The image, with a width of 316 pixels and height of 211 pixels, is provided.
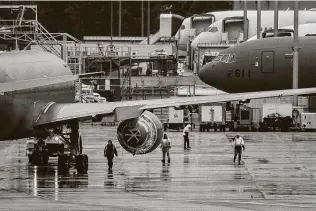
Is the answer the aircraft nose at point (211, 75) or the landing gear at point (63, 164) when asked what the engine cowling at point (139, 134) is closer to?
the landing gear at point (63, 164)

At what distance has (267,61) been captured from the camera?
78.9 metres

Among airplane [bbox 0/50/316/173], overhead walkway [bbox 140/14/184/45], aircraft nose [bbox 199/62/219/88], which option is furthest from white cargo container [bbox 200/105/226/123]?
overhead walkway [bbox 140/14/184/45]

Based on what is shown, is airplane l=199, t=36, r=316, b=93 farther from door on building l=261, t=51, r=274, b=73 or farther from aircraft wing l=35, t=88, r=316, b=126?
aircraft wing l=35, t=88, r=316, b=126

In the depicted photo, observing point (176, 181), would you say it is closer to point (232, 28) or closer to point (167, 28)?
point (232, 28)

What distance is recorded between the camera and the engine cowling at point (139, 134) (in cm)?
4006

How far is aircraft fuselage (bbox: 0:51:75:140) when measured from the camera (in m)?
39.8

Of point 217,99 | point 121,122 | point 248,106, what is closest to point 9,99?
point 121,122

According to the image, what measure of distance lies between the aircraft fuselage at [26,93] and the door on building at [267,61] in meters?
33.4

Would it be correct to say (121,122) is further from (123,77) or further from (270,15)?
(270,15)

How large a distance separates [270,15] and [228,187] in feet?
274

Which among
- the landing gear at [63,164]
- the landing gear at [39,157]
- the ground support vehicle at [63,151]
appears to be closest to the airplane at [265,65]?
the ground support vehicle at [63,151]

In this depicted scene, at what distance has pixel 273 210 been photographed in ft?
110

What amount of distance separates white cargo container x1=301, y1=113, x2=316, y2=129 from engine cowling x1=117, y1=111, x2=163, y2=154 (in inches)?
1289

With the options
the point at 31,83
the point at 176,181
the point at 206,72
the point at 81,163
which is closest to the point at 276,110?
the point at 206,72
